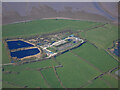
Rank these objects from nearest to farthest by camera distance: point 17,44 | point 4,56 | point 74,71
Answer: point 74,71 < point 4,56 < point 17,44

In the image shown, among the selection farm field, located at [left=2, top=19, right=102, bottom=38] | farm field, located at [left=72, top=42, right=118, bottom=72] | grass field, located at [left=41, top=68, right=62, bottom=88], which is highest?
farm field, located at [left=2, top=19, right=102, bottom=38]

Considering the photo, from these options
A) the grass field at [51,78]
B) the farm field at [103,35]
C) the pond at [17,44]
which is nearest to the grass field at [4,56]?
the pond at [17,44]

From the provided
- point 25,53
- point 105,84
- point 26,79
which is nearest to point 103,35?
point 105,84

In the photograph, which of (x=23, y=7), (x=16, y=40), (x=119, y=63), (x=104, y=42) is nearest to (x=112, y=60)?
(x=119, y=63)

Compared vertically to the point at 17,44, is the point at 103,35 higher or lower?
higher

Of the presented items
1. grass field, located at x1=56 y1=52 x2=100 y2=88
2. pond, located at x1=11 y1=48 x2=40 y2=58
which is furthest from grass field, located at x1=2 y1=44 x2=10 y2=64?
grass field, located at x1=56 y1=52 x2=100 y2=88

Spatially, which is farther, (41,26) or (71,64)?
(41,26)

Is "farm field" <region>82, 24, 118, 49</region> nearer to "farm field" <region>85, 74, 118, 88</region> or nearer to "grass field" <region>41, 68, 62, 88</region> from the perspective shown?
"farm field" <region>85, 74, 118, 88</region>

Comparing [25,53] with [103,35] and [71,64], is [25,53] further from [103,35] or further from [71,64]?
[103,35]
